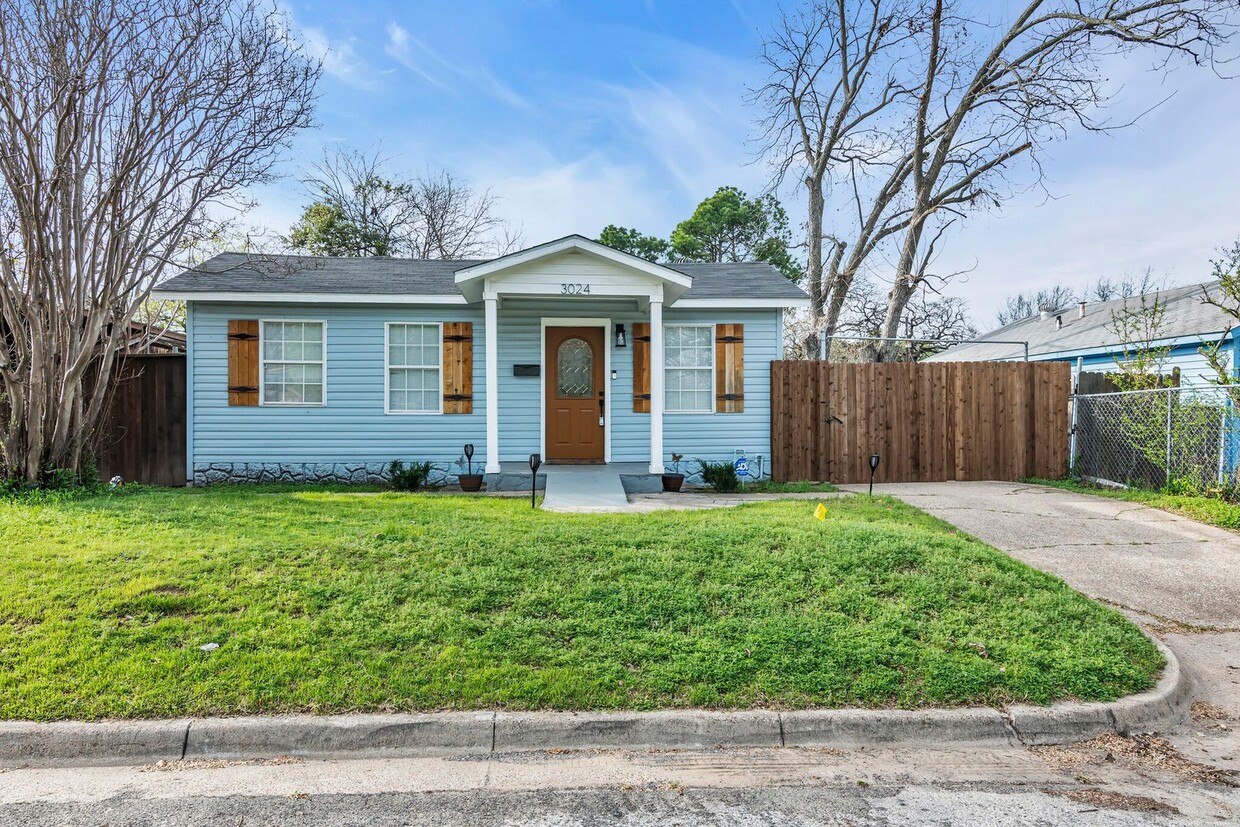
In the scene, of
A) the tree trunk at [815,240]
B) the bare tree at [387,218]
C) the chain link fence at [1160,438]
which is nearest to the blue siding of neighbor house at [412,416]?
the chain link fence at [1160,438]

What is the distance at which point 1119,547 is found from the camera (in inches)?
234

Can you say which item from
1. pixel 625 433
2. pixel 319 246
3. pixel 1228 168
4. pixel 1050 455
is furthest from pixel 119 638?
pixel 319 246

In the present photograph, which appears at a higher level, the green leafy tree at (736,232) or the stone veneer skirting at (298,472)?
the green leafy tree at (736,232)

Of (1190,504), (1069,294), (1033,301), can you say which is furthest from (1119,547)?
(1033,301)

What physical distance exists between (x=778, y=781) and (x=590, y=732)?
0.83 metres

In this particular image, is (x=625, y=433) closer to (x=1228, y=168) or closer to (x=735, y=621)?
(x=735, y=621)

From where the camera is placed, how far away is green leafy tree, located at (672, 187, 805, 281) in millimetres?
25156

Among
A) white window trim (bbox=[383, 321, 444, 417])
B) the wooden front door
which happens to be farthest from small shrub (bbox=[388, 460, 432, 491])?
the wooden front door

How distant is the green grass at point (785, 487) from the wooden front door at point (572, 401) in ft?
7.79

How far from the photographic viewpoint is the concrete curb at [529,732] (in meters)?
2.85

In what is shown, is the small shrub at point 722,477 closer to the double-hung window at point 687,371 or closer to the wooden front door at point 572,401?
the double-hung window at point 687,371

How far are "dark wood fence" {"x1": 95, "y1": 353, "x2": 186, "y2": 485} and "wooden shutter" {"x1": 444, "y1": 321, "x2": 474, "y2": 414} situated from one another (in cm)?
396

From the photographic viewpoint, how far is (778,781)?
267 centimetres

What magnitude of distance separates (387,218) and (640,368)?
16.7 m
